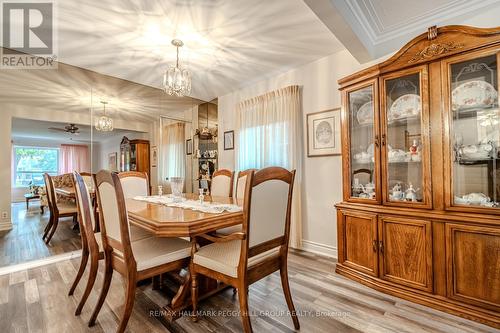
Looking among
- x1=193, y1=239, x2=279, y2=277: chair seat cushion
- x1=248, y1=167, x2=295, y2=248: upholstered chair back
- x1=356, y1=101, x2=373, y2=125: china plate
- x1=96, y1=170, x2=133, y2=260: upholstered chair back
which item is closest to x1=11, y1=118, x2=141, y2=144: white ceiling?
x1=96, y1=170, x2=133, y2=260: upholstered chair back

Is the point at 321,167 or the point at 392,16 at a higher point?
the point at 392,16

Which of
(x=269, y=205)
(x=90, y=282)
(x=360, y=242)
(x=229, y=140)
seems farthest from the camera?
(x=229, y=140)

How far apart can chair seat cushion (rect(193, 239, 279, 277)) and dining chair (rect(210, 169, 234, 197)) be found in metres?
1.23

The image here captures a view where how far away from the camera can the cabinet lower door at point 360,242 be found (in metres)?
2.02

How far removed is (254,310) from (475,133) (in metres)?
2.21

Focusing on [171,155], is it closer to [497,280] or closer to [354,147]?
[354,147]

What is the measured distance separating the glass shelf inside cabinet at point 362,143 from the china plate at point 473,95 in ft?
1.99

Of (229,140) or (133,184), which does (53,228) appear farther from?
(229,140)

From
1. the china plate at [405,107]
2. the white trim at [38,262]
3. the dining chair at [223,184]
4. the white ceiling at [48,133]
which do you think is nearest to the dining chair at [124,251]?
the dining chair at [223,184]

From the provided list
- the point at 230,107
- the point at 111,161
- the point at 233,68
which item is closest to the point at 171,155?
the point at 111,161

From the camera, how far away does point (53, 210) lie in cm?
304

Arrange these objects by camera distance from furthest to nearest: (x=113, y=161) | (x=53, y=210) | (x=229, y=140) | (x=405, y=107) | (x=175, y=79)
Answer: (x=229, y=140) < (x=113, y=161) < (x=53, y=210) < (x=175, y=79) < (x=405, y=107)

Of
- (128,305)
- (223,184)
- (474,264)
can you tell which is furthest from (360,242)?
(128,305)

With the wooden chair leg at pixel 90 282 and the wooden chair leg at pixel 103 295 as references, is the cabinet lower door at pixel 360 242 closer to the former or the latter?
the wooden chair leg at pixel 103 295
